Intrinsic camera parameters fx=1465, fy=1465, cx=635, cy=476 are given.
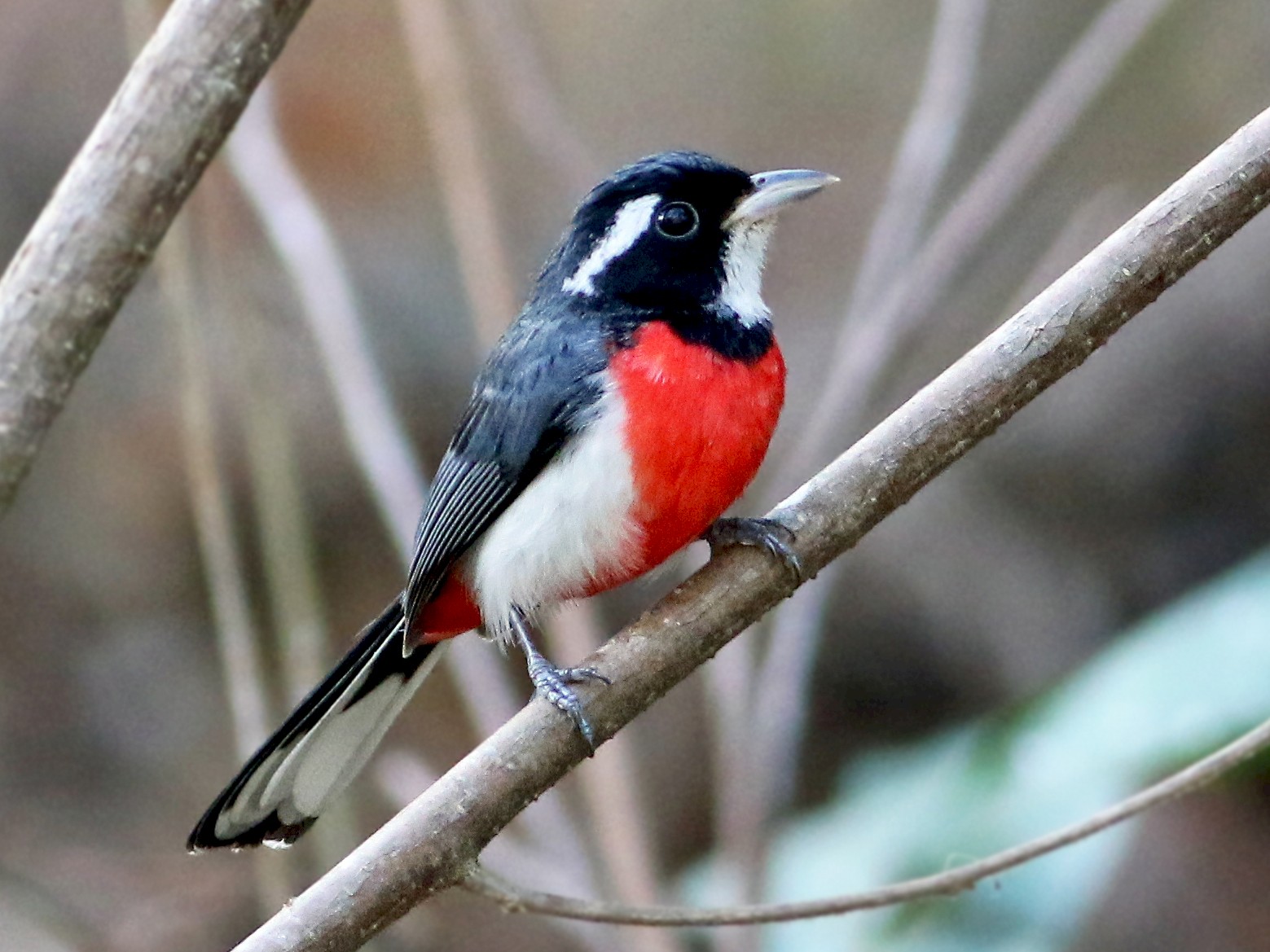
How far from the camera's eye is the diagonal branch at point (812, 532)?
2.37 metres

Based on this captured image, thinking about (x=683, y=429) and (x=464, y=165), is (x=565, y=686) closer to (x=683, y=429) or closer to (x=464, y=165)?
(x=683, y=429)

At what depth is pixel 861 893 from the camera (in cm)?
293

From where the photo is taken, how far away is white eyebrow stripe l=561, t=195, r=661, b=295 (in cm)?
329

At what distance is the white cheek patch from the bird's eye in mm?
94

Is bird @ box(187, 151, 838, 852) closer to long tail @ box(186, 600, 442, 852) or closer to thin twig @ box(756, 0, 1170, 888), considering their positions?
long tail @ box(186, 600, 442, 852)

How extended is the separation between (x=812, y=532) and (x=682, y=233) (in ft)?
3.04

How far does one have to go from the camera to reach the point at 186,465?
7133 millimetres

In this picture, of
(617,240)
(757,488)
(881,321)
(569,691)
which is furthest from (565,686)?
(757,488)

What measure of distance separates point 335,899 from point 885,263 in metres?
3.02

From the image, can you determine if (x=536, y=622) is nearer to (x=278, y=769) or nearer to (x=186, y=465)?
(x=278, y=769)

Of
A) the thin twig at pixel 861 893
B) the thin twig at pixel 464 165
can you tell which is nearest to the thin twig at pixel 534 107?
the thin twig at pixel 464 165

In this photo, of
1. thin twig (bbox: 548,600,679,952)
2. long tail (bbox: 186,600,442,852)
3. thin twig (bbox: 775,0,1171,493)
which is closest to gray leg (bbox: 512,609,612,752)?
long tail (bbox: 186,600,442,852)

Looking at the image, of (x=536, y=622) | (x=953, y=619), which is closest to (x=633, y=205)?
(x=536, y=622)

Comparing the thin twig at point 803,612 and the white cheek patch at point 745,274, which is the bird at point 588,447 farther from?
the thin twig at point 803,612
